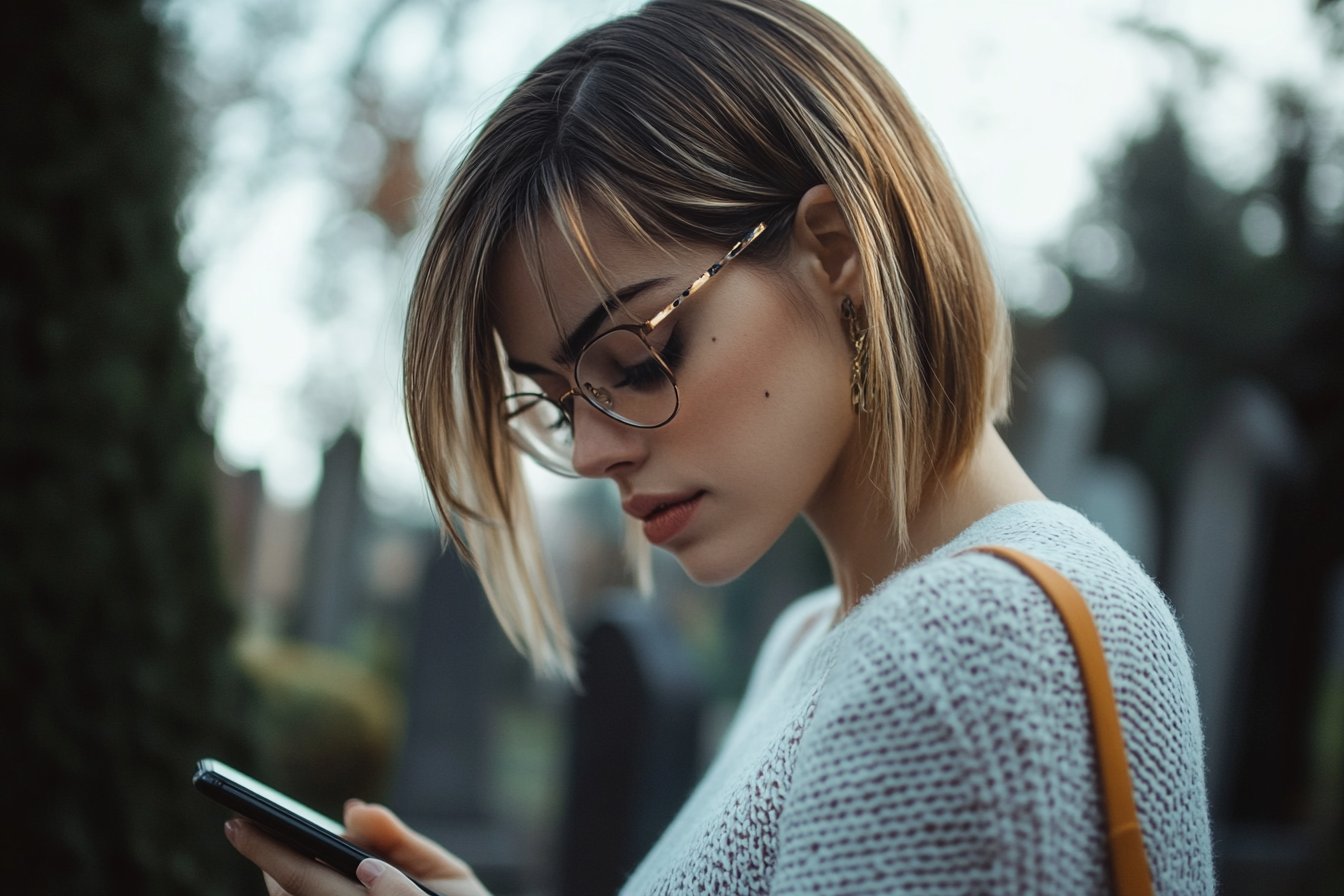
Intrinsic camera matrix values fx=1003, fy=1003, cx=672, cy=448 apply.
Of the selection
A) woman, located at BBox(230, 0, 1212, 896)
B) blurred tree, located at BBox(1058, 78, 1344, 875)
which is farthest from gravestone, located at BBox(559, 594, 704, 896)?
blurred tree, located at BBox(1058, 78, 1344, 875)

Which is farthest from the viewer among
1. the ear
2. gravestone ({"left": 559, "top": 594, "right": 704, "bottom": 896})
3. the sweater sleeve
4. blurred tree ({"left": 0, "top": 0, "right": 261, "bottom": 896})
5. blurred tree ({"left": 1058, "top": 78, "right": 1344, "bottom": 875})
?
blurred tree ({"left": 1058, "top": 78, "right": 1344, "bottom": 875})

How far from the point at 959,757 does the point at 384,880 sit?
768 mm

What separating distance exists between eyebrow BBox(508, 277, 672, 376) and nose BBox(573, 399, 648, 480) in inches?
2.8

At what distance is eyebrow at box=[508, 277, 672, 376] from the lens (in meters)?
1.33

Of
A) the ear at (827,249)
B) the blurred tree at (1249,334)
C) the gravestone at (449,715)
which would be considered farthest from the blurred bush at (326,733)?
the blurred tree at (1249,334)

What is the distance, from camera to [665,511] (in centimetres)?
145

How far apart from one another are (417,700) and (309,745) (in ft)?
2.76

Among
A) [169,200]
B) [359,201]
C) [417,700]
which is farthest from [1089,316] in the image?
[169,200]

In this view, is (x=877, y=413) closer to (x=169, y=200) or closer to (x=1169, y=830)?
(x=1169, y=830)

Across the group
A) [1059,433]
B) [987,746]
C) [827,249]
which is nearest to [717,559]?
[827,249]

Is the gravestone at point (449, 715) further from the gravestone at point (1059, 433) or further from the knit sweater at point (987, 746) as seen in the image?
the knit sweater at point (987, 746)

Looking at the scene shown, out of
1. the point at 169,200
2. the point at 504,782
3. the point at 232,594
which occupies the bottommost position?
the point at 504,782

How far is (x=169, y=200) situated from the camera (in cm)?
320

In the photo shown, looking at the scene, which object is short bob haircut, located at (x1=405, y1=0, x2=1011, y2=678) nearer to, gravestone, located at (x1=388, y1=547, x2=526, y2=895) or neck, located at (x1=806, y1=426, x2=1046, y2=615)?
neck, located at (x1=806, y1=426, x2=1046, y2=615)
